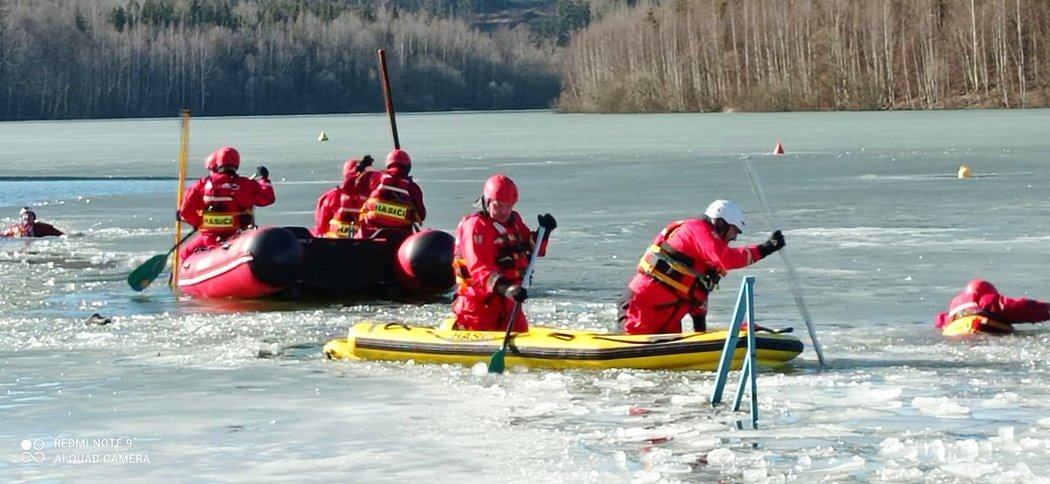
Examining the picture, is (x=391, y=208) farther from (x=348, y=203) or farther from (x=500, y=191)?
(x=500, y=191)

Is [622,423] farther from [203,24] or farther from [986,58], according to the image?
[203,24]

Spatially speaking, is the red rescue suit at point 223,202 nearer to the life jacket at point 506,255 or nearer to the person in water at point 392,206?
the person in water at point 392,206

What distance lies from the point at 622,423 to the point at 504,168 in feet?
73.4

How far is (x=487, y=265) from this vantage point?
9742mm

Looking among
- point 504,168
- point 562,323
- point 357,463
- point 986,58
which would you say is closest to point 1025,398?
point 357,463

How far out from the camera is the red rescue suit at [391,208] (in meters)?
13.8

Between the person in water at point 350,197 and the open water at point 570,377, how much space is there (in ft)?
4.29

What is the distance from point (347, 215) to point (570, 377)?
566 cm

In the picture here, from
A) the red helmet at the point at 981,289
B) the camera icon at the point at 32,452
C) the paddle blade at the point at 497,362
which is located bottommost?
the paddle blade at the point at 497,362

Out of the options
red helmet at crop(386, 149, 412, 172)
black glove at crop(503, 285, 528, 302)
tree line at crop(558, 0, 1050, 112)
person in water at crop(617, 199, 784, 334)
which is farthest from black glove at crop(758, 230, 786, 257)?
tree line at crop(558, 0, 1050, 112)

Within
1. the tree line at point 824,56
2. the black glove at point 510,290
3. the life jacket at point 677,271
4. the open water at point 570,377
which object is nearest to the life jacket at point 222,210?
the open water at point 570,377

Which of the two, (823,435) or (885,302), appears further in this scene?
(885,302)

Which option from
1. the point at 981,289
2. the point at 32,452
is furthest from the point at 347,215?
the point at 32,452

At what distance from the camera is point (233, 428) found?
316 inches
